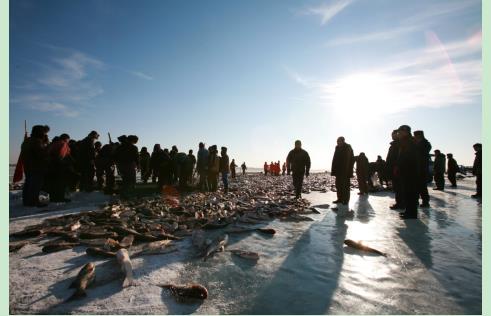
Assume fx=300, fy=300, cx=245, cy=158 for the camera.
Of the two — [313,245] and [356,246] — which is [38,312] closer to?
[313,245]

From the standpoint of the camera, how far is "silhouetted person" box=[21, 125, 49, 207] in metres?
8.77

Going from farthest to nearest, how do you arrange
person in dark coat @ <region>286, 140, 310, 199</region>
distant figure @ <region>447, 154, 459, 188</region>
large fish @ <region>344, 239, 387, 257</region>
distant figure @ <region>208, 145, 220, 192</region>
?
distant figure @ <region>447, 154, 459, 188</region>, distant figure @ <region>208, 145, 220, 192</region>, person in dark coat @ <region>286, 140, 310, 199</region>, large fish @ <region>344, 239, 387, 257</region>

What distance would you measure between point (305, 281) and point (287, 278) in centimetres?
24

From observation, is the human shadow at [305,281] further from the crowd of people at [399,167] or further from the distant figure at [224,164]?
the distant figure at [224,164]

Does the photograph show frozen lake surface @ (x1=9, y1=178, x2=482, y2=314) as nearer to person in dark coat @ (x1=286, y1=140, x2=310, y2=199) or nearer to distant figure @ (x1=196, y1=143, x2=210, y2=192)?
person in dark coat @ (x1=286, y1=140, x2=310, y2=199)

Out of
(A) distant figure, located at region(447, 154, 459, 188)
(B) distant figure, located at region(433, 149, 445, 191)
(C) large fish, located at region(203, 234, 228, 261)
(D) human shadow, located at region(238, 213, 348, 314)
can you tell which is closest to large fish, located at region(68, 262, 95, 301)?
(C) large fish, located at region(203, 234, 228, 261)

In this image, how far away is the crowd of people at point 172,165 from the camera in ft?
29.2

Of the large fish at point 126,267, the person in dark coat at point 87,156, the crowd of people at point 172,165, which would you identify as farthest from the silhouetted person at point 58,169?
the large fish at point 126,267

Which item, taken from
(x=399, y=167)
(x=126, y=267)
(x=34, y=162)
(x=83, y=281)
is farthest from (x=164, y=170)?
(x=83, y=281)

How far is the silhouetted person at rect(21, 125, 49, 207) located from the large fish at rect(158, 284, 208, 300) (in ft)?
24.6

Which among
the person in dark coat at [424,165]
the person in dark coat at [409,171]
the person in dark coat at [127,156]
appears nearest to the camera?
the person in dark coat at [409,171]

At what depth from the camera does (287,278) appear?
13.4ft

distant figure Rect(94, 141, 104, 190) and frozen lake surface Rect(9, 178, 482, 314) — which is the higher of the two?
distant figure Rect(94, 141, 104, 190)

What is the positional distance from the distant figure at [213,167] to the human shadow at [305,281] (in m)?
9.77
